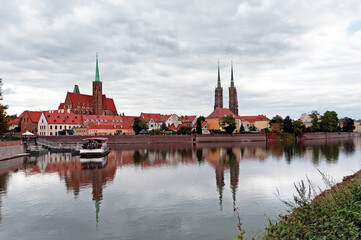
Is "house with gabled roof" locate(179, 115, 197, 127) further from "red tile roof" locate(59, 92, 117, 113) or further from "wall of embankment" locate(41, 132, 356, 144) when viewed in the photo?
"wall of embankment" locate(41, 132, 356, 144)

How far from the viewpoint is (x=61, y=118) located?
364 feet

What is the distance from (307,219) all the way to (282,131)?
330 ft

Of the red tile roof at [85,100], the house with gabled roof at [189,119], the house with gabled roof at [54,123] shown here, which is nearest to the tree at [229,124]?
the house with gabled roof at [189,119]

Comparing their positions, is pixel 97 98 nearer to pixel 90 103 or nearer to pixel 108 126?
pixel 90 103

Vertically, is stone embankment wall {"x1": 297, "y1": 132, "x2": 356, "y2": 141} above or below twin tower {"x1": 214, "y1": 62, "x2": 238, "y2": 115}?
below

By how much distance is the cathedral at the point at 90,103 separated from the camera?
433 ft

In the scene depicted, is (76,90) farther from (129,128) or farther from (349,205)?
(349,205)

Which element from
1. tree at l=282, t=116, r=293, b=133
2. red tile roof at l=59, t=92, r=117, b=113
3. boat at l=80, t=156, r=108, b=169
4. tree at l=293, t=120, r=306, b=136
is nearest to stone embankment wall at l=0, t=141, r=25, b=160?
boat at l=80, t=156, r=108, b=169

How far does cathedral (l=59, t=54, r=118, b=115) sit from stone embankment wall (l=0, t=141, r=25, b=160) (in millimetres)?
74078

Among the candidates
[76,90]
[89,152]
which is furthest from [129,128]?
[89,152]

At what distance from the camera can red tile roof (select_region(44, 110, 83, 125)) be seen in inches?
4218

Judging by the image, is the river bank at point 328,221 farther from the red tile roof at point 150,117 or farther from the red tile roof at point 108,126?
the red tile roof at point 150,117

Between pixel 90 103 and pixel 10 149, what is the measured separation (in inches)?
3555

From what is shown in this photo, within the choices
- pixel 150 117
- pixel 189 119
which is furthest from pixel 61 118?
pixel 189 119
